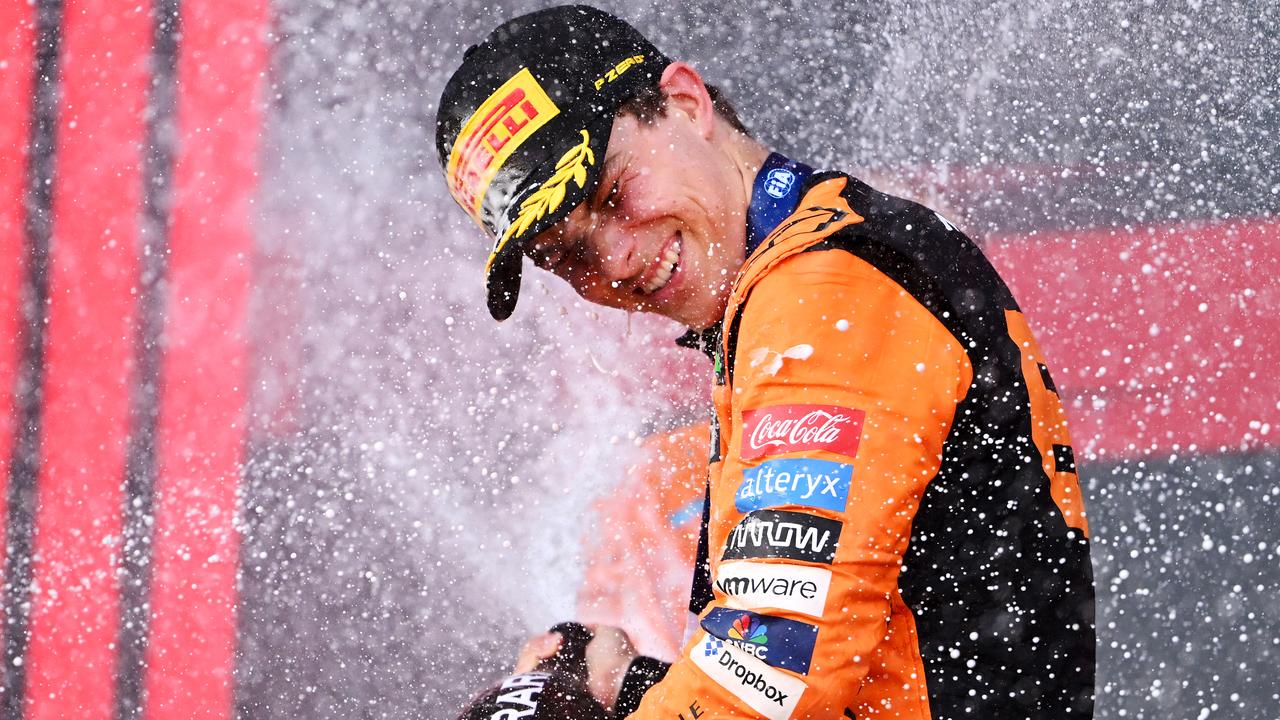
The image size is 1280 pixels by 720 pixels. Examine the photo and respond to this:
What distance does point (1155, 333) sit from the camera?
2941 millimetres

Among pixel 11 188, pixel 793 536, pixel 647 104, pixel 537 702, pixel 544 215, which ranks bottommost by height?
pixel 537 702

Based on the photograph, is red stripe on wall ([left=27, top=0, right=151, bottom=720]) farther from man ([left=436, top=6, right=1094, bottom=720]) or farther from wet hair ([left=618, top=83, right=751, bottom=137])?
wet hair ([left=618, top=83, right=751, bottom=137])

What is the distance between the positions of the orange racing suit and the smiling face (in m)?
0.14

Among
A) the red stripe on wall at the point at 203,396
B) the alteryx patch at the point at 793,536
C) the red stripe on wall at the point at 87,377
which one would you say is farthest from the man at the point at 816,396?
the red stripe on wall at the point at 87,377

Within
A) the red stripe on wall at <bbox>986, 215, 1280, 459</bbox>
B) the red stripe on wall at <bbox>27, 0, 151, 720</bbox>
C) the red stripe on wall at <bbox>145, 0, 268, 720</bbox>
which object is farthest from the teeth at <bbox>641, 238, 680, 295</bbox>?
the red stripe on wall at <bbox>27, 0, 151, 720</bbox>

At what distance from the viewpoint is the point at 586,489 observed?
3045mm

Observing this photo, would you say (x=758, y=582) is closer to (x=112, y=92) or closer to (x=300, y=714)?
(x=300, y=714)

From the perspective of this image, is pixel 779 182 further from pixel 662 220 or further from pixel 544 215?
pixel 544 215

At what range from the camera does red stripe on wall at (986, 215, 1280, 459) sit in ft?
A: 9.58

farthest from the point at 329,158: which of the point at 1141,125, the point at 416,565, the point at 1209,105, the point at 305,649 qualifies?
the point at 1209,105

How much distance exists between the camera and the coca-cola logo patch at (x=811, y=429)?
1162 millimetres

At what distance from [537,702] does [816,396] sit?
0.69 metres

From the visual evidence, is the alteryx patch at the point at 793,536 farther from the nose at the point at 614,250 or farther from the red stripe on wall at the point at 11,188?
the red stripe on wall at the point at 11,188

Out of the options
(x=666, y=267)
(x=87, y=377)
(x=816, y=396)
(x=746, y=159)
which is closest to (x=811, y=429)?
(x=816, y=396)
